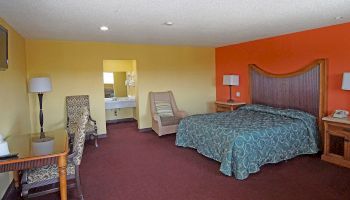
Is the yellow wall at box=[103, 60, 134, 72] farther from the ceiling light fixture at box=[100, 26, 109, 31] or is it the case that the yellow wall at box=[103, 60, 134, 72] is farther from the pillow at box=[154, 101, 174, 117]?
the ceiling light fixture at box=[100, 26, 109, 31]

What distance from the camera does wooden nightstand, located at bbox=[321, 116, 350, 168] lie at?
134 inches

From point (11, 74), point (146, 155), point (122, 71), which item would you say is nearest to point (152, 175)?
point (146, 155)

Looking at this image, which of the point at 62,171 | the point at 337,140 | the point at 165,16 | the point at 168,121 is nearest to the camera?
the point at 62,171

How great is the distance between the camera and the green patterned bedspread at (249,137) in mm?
3199

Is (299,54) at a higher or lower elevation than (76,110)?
higher

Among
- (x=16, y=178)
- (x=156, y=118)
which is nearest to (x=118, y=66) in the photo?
(x=156, y=118)

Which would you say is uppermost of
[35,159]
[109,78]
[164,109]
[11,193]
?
[109,78]

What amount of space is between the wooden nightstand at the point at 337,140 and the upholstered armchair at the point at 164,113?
2770mm

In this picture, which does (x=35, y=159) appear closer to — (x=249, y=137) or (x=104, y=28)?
(x=104, y=28)

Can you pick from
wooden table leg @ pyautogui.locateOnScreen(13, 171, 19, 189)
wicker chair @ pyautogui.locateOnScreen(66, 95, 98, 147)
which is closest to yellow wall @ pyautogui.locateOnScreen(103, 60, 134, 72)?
wicker chair @ pyautogui.locateOnScreen(66, 95, 98, 147)

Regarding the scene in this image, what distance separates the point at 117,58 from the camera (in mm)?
5547

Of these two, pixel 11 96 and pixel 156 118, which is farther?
pixel 156 118

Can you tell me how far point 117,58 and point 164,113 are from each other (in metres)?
Result: 1.70

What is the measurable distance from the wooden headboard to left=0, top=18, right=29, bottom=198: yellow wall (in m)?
4.52
